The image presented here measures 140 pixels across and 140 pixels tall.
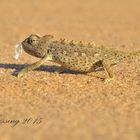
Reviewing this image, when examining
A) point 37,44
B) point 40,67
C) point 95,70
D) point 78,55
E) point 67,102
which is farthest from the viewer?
point 40,67

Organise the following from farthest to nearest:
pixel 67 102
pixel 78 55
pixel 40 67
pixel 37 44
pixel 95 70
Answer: pixel 40 67, pixel 95 70, pixel 37 44, pixel 78 55, pixel 67 102

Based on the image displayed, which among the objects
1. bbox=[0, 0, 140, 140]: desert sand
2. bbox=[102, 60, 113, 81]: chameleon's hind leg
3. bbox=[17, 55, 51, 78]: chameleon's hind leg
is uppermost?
bbox=[17, 55, 51, 78]: chameleon's hind leg

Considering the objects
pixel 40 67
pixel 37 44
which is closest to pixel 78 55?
pixel 37 44

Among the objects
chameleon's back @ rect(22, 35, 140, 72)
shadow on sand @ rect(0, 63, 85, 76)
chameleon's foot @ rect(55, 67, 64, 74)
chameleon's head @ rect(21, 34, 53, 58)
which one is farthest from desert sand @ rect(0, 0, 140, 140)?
chameleon's head @ rect(21, 34, 53, 58)

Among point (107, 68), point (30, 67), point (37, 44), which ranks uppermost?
point (37, 44)

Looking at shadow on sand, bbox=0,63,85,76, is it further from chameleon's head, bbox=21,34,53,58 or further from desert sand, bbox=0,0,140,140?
chameleon's head, bbox=21,34,53,58

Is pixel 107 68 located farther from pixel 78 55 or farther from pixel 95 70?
pixel 78 55

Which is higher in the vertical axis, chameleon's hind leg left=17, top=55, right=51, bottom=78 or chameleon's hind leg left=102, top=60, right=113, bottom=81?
chameleon's hind leg left=17, top=55, right=51, bottom=78

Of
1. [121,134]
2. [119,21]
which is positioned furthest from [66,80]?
[119,21]

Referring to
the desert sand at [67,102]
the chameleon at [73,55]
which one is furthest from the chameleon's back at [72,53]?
the desert sand at [67,102]
